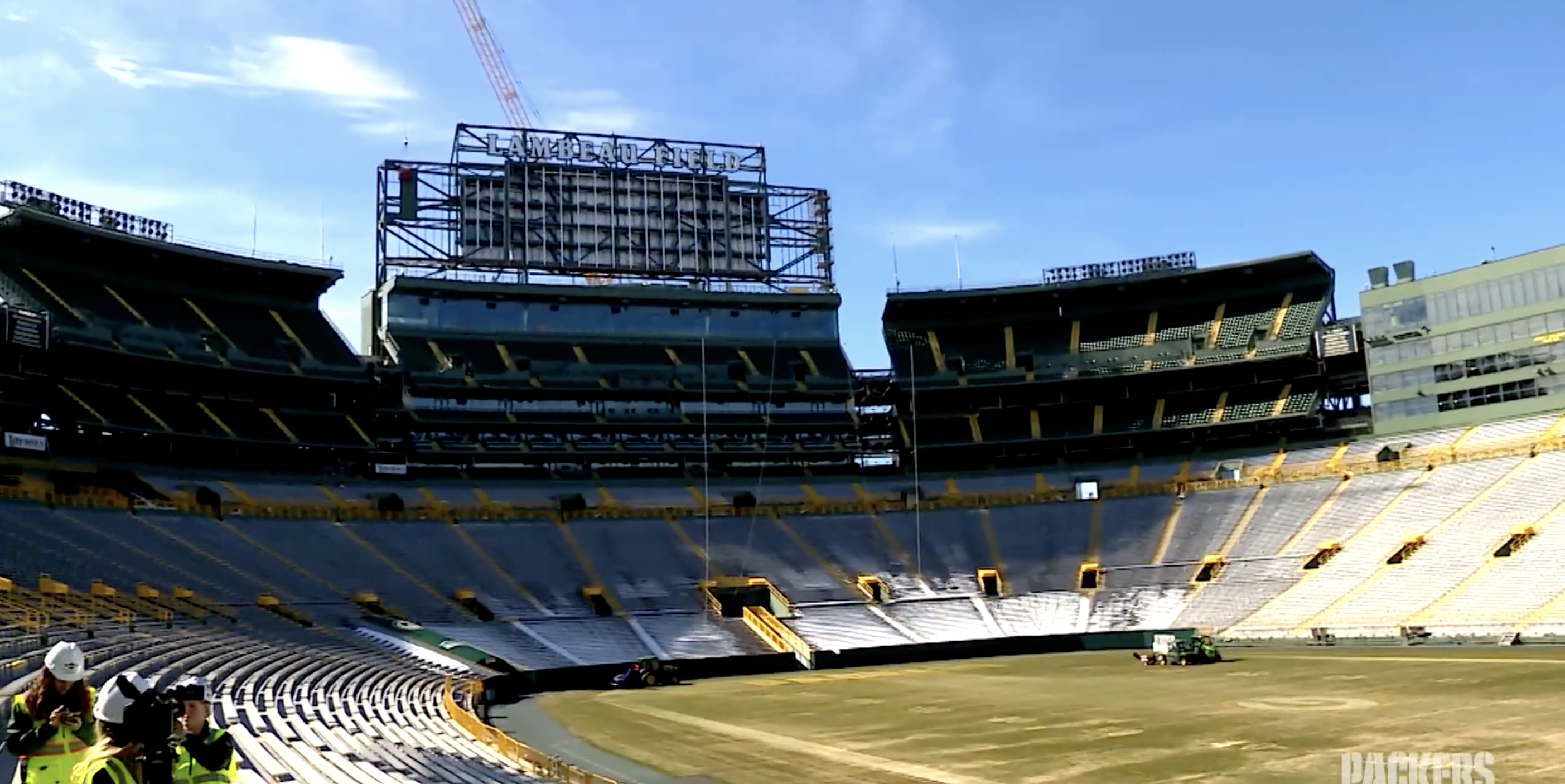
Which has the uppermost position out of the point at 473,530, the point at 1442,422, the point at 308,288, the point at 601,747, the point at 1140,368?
the point at 308,288

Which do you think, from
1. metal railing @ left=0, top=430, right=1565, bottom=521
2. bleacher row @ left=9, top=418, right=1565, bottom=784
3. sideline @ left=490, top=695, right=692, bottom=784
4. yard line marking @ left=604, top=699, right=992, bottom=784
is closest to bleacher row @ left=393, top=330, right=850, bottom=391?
metal railing @ left=0, top=430, right=1565, bottom=521

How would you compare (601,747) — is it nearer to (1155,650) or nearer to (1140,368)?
(1155,650)

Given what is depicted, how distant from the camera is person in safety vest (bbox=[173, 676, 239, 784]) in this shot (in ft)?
22.2

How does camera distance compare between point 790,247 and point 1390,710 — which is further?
point 790,247

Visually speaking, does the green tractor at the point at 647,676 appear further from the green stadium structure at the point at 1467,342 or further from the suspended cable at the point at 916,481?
the green stadium structure at the point at 1467,342

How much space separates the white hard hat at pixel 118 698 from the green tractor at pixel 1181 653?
4562 cm

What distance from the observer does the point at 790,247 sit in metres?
82.8

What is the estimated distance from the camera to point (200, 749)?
6875mm

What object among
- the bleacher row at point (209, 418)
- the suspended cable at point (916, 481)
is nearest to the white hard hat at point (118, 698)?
the suspended cable at point (916, 481)

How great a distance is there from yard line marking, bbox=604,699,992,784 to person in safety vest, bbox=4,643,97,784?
18.4m

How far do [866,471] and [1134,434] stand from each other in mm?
17608

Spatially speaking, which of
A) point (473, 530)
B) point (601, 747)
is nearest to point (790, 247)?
point (473, 530)

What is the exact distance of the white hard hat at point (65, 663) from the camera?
263 inches

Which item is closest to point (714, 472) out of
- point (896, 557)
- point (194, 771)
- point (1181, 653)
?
point (896, 557)
